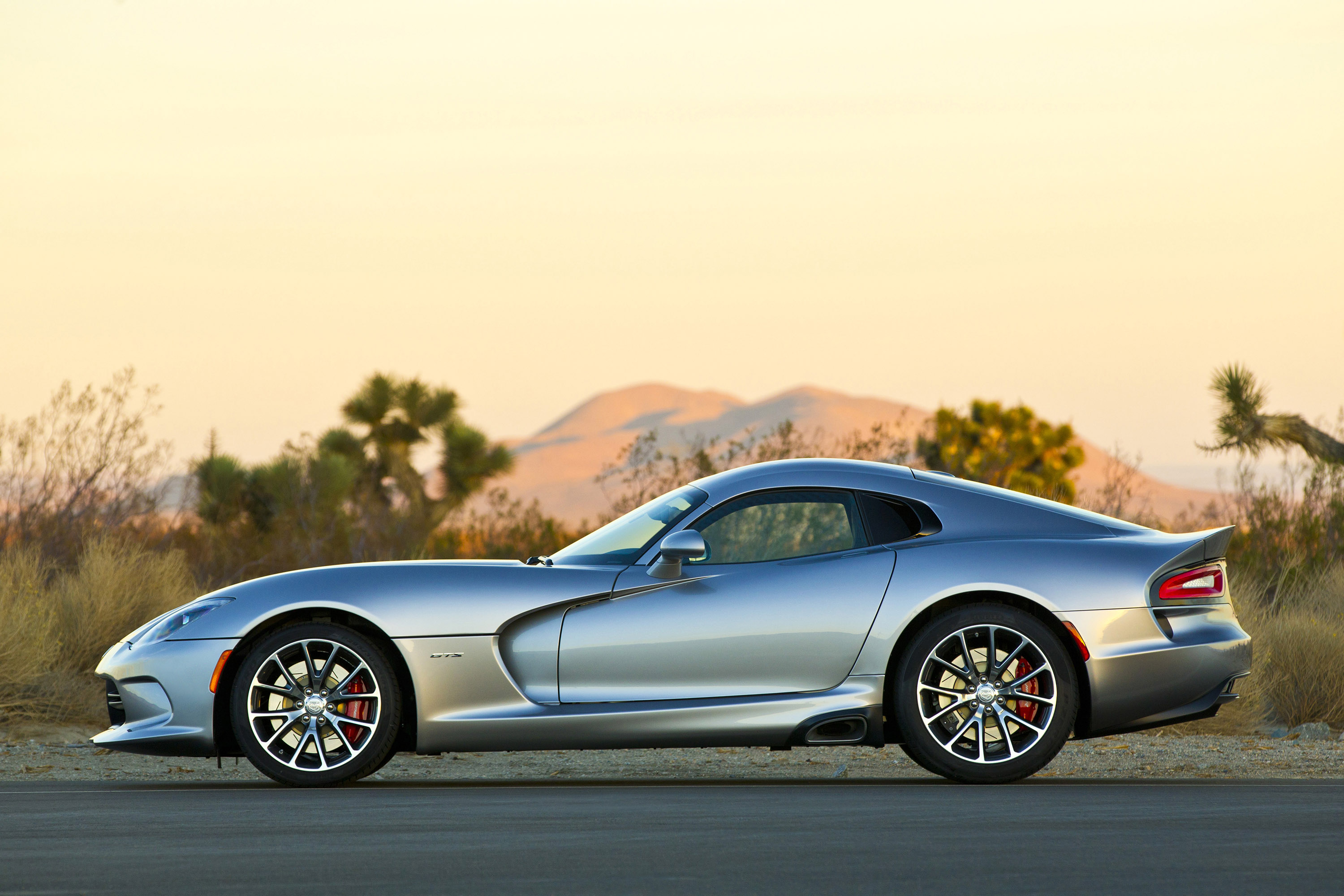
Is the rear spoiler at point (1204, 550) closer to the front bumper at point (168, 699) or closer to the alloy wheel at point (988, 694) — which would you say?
the alloy wheel at point (988, 694)

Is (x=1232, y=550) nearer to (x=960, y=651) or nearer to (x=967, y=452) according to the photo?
(x=960, y=651)

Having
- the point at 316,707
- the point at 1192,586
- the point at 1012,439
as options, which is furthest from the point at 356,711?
the point at 1012,439

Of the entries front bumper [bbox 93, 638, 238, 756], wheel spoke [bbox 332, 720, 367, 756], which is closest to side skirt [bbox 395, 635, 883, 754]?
wheel spoke [bbox 332, 720, 367, 756]

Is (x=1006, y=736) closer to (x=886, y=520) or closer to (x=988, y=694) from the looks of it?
(x=988, y=694)

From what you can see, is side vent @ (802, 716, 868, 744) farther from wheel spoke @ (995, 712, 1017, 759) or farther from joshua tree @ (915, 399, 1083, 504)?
joshua tree @ (915, 399, 1083, 504)

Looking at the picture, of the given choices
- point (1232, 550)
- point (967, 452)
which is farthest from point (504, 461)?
point (1232, 550)

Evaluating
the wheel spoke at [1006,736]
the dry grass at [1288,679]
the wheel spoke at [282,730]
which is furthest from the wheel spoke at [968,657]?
the dry grass at [1288,679]

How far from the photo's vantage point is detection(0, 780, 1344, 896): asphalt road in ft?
17.3

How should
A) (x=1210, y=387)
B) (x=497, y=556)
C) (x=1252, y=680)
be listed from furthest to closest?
1. (x=1210, y=387)
2. (x=497, y=556)
3. (x=1252, y=680)

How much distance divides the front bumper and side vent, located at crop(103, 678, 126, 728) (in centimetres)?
1

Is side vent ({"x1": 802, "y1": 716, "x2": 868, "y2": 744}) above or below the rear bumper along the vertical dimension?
below

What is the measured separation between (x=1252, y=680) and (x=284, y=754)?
720 cm

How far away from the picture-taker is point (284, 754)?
793 cm

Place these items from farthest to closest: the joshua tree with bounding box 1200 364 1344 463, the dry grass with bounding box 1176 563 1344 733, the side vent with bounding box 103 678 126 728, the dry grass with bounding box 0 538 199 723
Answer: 1. the joshua tree with bounding box 1200 364 1344 463
2. the dry grass with bounding box 0 538 199 723
3. the dry grass with bounding box 1176 563 1344 733
4. the side vent with bounding box 103 678 126 728
